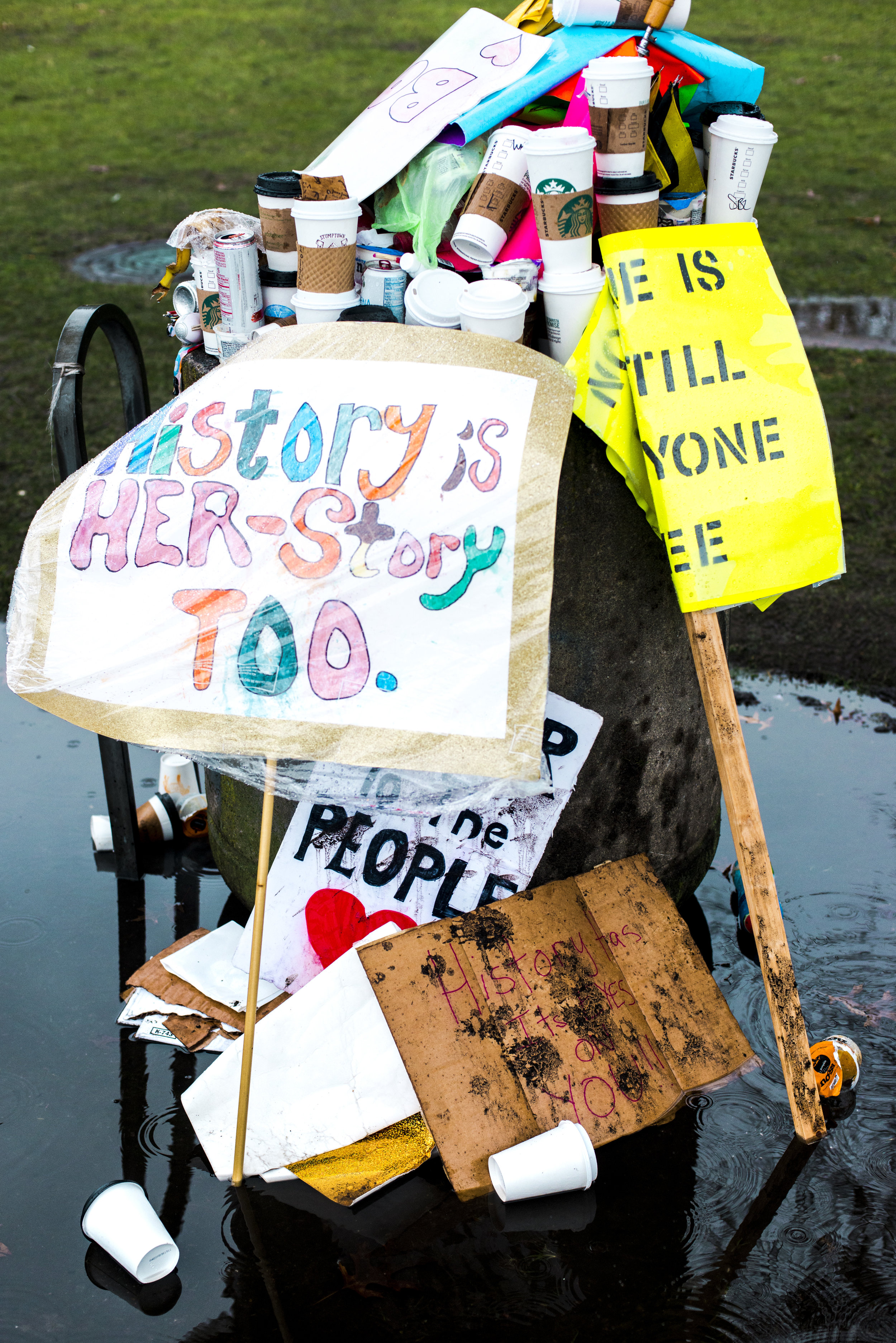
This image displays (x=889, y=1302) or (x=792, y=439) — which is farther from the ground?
(x=792, y=439)

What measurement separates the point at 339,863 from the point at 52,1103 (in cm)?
78

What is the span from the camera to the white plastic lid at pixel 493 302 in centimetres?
229

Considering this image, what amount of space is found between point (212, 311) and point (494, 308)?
77 cm

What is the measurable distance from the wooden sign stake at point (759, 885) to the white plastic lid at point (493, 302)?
0.70 m

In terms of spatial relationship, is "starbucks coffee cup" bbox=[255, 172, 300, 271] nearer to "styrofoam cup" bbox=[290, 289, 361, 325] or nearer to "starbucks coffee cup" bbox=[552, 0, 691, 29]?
"styrofoam cup" bbox=[290, 289, 361, 325]

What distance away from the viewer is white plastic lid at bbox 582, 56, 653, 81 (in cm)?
237

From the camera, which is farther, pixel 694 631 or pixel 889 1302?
pixel 694 631

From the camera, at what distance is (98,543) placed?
2.32m

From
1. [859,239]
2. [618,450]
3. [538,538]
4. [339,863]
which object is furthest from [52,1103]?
[859,239]

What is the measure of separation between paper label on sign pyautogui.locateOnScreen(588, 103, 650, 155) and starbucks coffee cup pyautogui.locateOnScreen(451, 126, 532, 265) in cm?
18

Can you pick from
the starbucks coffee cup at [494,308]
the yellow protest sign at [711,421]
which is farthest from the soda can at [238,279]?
the yellow protest sign at [711,421]

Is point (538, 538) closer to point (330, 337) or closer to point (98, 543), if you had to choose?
point (330, 337)

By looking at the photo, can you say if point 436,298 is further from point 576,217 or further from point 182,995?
point 182,995

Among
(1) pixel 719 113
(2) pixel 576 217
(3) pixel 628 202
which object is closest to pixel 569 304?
(2) pixel 576 217
